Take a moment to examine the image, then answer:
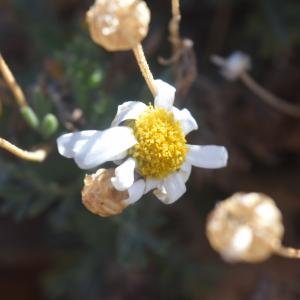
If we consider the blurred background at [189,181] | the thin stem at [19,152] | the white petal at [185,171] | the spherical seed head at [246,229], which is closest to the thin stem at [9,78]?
the thin stem at [19,152]

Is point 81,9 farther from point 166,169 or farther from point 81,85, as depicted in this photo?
point 166,169

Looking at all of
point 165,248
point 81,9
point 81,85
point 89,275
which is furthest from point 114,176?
point 81,9

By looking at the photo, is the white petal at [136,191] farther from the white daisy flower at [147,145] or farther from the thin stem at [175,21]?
the thin stem at [175,21]

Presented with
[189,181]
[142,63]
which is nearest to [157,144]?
[142,63]

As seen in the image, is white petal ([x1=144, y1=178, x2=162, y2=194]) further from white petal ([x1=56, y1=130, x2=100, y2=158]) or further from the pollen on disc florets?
white petal ([x1=56, y1=130, x2=100, y2=158])

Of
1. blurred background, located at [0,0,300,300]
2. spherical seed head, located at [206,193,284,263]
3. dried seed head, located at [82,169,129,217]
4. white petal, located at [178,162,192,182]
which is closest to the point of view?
spherical seed head, located at [206,193,284,263]

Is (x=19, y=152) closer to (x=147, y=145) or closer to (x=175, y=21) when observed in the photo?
(x=147, y=145)

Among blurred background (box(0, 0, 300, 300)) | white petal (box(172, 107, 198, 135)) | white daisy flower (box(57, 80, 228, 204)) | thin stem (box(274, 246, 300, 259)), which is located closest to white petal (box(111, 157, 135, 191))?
white daisy flower (box(57, 80, 228, 204))
